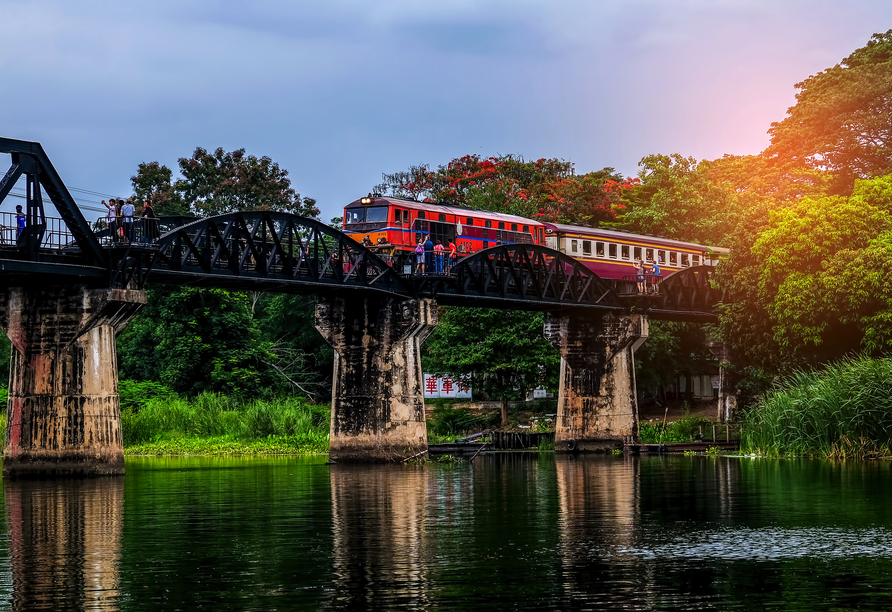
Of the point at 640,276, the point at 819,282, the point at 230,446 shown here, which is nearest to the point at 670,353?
the point at 640,276

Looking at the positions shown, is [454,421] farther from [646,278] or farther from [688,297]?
→ [646,278]

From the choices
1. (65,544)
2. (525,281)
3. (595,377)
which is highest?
(525,281)

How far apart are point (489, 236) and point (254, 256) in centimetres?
2233

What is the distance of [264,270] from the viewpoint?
1971 inches

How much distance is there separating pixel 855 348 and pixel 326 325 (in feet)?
83.4

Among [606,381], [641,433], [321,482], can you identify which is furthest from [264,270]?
[641,433]

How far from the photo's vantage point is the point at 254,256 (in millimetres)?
49375

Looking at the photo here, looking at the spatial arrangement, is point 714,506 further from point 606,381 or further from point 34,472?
point 606,381

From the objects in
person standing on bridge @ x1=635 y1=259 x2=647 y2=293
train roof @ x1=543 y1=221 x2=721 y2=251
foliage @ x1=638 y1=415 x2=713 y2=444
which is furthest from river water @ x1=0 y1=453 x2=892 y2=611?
foliage @ x1=638 y1=415 x2=713 y2=444

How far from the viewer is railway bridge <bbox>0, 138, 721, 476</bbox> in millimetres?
45531

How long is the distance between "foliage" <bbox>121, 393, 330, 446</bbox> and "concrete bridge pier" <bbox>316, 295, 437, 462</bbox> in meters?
13.9

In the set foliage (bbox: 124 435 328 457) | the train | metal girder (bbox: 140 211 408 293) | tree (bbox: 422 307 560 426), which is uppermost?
the train

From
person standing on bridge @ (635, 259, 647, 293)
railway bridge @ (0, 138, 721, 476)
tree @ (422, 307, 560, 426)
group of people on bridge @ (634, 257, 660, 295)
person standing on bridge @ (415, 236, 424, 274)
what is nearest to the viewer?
railway bridge @ (0, 138, 721, 476)

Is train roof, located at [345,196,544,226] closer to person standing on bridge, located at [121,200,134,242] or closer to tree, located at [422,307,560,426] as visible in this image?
tree, located at [422,307,560,426]
